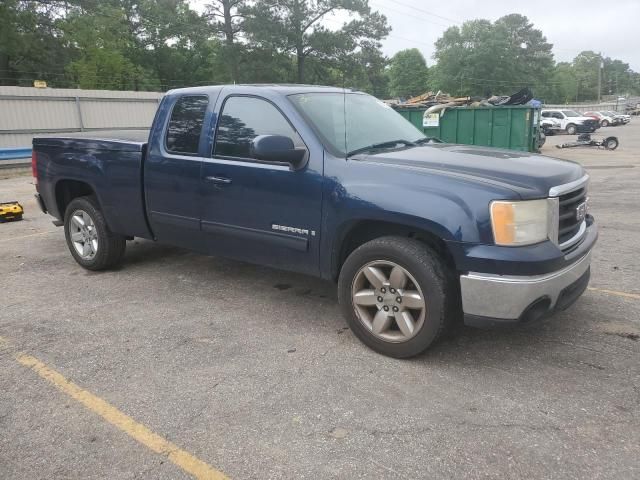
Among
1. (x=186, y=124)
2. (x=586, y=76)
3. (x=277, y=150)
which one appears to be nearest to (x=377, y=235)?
(x=277, y=150)

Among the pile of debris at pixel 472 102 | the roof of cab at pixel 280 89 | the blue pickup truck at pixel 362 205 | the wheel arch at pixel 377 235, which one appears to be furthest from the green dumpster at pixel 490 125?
the wheel arch at pixel 377 235

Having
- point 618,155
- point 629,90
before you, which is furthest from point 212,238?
point 629,90

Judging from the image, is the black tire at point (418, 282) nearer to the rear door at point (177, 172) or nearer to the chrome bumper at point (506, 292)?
the chrome bumper at point (506, 292)

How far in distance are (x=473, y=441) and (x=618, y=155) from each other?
20.5 meters

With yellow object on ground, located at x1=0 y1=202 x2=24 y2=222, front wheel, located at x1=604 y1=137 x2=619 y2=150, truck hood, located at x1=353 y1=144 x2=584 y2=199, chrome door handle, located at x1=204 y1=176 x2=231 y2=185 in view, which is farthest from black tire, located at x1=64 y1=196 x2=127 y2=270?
front wheel, located at x1=604 y1=137 x2=619 y2=150

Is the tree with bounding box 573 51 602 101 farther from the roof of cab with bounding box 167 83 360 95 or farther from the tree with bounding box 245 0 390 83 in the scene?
the roof of cab with bounding box 167 83 360 95

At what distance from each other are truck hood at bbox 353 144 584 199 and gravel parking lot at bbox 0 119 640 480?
1.17 metres

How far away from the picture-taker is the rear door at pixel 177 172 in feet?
15.2

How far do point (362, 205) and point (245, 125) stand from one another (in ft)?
4.37

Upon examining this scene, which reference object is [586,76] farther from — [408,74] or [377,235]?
[377,235]

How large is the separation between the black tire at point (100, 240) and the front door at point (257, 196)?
1480 millimetres

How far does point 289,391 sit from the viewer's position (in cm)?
331

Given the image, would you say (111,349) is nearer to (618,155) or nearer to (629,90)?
(618,155)

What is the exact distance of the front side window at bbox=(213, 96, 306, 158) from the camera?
13.7 ft
